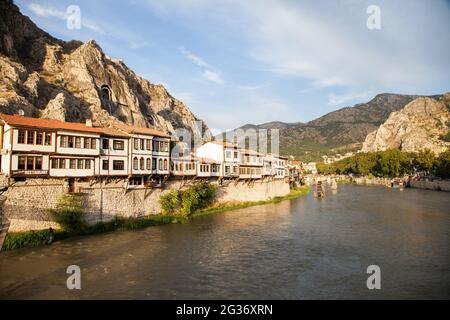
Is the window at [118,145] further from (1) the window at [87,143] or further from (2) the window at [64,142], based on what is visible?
(2) the window at [64,142]

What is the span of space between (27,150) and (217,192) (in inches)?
1260

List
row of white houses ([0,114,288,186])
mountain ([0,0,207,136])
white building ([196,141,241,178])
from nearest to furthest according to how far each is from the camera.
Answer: row of white houses ([0,114,288,186]), mountain ([0,0,207,136]), white building ([196,141,241,178])

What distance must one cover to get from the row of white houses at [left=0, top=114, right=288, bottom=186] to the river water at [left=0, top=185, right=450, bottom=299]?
24.5ft

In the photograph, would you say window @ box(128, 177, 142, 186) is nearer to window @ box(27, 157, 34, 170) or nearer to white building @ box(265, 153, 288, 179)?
window @ box(27, 157, 34, 170)

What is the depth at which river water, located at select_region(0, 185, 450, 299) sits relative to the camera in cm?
2203

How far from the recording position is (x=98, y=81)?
7981cm

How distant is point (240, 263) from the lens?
28.0m

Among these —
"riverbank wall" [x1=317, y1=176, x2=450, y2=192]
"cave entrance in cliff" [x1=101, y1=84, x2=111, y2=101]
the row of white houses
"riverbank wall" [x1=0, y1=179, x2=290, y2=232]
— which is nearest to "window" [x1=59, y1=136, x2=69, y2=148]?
the row of white houses

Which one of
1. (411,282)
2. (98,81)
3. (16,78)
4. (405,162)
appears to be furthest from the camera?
(405,162)

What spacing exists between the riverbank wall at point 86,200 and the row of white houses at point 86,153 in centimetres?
108

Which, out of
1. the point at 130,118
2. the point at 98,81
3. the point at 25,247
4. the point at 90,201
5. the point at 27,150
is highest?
the point at 98,81
